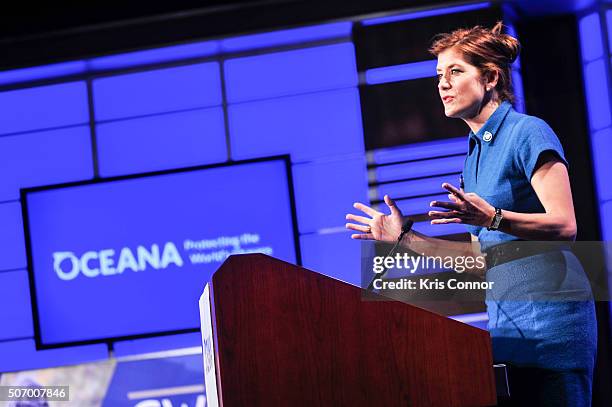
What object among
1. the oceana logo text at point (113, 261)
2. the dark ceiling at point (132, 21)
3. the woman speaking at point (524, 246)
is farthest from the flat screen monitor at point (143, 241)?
the woman speaking at point (524, 246)

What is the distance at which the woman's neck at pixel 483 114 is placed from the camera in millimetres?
2195

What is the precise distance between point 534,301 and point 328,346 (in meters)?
0.51

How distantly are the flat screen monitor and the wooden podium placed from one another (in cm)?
259

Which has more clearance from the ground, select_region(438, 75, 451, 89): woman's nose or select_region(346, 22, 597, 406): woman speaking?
select_region(438, 75, 451, 89): woman's nose

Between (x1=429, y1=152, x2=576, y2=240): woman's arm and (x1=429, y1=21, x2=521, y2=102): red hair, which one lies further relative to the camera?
(x1=429, y1=21, x2=521, y2=102): red hair

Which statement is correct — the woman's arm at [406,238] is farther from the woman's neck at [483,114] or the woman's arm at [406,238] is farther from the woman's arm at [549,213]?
the woman's neck at [483,114]

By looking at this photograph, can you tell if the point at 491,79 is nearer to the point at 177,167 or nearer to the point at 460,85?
the point at 460,85

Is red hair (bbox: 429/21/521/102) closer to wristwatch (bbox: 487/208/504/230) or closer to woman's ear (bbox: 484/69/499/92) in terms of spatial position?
woman's ear (bbox: 484/69/499/92)

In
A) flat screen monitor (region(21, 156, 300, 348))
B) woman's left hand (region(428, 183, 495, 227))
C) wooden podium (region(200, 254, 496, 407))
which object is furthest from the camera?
flat screen monitor (region(21, 156, 300, 348))

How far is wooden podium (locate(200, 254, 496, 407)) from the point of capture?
1627 millimetres

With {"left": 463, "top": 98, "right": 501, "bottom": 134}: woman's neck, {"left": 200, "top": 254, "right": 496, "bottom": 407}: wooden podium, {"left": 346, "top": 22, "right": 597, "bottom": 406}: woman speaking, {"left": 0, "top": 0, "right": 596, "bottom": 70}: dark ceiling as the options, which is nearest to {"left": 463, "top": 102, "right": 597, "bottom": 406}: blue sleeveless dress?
{"left": 346, "top": 22, "right": 597, "bottom": 406}: woman speaking

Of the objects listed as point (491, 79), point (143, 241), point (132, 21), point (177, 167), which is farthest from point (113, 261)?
point (491, 79)

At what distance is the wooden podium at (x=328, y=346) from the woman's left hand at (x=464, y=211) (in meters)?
0.21

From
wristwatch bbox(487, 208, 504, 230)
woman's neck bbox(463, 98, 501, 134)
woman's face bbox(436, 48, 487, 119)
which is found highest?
woman's face bbox(436, 48, 487, 119)
